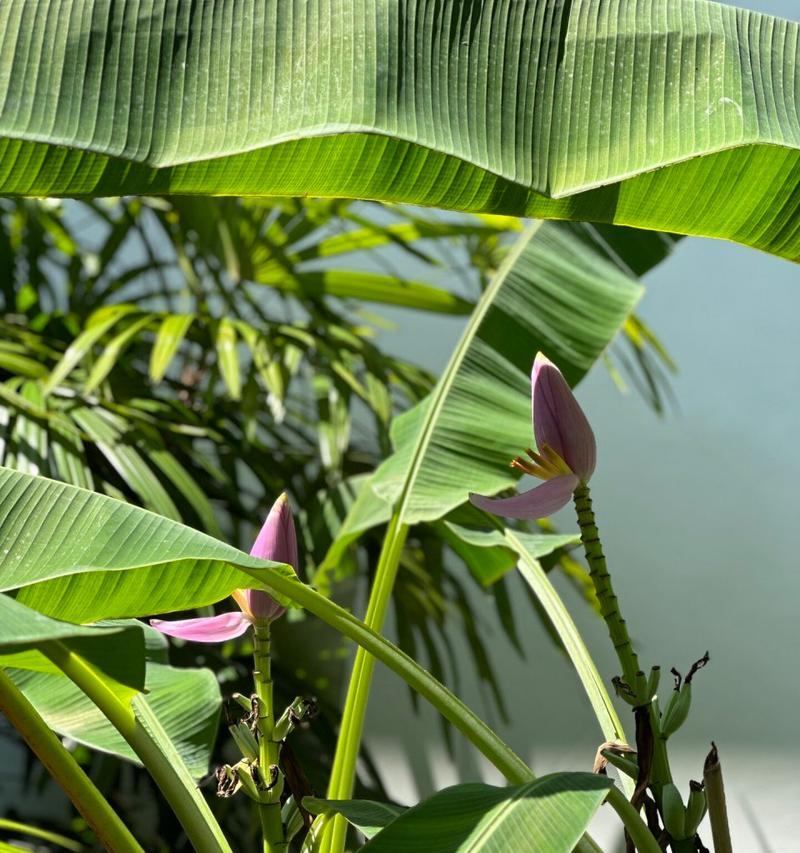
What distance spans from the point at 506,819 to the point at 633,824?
7 centimetres

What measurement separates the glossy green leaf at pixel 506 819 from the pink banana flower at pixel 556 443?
0.37 ft

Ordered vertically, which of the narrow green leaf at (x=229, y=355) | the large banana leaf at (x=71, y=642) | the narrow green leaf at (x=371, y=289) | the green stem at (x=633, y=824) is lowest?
the green stem at (x=633, y=824)

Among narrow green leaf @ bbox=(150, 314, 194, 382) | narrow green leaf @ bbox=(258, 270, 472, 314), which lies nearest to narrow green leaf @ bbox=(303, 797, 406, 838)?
narrow green leaf @ bbox=(150, 314, 194, 382)

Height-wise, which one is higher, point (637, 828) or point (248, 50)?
point (248, 50)

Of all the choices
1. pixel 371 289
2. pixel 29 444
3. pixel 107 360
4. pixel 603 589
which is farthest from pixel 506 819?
pixel 371 289

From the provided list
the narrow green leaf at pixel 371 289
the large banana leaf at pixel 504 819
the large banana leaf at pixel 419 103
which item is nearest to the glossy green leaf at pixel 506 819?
the large banana leaf at pixel 504 819

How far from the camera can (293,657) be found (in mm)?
1607

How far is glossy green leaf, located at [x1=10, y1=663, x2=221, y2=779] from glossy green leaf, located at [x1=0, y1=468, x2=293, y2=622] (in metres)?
0.19

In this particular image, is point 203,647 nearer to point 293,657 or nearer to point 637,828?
point 293,657

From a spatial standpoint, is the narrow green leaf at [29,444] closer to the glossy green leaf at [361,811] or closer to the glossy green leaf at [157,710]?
the glossy green leaf at [157,710]

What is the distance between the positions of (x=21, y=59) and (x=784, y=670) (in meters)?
1.34

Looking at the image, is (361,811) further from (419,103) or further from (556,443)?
(419,103)

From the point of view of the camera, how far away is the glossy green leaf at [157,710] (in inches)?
24.0

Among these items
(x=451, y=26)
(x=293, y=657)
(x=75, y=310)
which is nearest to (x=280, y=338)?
(x=75, y=310)
